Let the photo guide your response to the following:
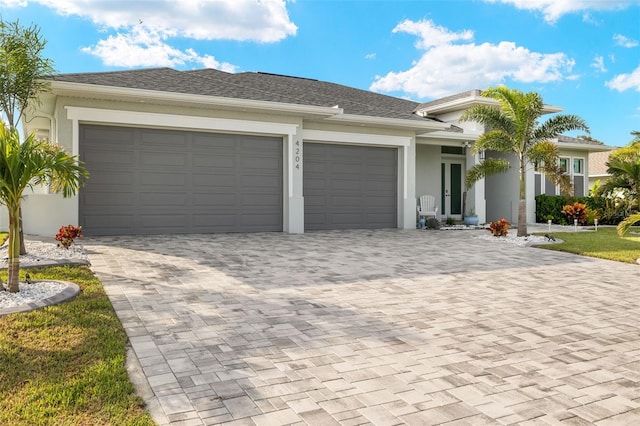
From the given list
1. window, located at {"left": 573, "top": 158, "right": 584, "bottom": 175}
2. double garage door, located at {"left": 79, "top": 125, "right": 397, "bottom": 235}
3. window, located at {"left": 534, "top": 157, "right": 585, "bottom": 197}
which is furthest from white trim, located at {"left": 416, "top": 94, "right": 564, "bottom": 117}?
double garage door, located at {"left": 79, "top": 125, "right": 397, "bottom": 235}

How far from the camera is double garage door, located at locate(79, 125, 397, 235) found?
11.6 meters

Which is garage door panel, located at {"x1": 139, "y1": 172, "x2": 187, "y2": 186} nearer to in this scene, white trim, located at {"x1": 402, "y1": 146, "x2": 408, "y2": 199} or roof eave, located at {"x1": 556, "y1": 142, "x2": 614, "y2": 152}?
white trim, located at {"x1": 402, "y1": 146, "x2": 408, "y2": 199}

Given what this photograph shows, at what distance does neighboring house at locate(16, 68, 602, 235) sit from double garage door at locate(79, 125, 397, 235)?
0.03 metres

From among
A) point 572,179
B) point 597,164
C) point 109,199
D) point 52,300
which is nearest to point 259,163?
point 109,199

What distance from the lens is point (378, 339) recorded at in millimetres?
4238

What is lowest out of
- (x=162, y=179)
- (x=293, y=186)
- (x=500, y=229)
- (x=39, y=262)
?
(x=39, y=262)

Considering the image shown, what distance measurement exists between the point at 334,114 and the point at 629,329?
10065 millimetres

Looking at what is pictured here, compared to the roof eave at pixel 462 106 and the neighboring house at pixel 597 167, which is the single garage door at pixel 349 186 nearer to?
the roof eave at pixel 462 106

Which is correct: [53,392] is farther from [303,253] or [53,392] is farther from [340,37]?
[340,37]

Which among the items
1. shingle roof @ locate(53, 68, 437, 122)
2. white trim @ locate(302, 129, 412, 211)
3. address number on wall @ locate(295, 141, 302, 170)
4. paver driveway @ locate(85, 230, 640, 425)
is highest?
shingle roof @ locate(53, 68, 437, 122)

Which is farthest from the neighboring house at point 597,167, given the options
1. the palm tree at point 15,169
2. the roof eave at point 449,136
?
the palm tree at point 15,169

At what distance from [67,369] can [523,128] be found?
12331 millimetres

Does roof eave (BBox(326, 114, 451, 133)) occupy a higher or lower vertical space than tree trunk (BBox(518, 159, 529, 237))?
higher

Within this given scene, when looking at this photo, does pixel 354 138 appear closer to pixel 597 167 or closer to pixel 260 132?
pixel 260 132
